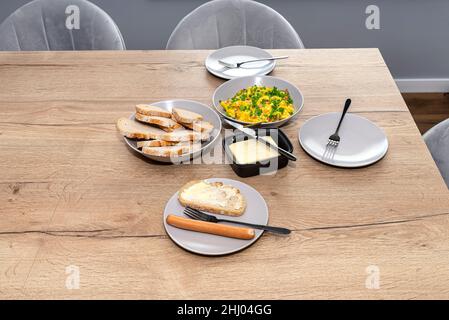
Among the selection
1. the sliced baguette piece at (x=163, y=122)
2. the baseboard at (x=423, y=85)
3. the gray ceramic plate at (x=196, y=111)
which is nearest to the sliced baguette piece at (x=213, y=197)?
the gray ceramic plate at (x=196, y=111)

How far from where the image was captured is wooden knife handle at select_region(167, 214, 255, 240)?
0.96 meters

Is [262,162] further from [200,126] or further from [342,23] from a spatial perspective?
[342,23]

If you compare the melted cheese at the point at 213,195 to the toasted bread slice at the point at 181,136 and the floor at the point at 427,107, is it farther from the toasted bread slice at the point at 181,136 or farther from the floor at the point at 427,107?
the floor at the point at 427,107

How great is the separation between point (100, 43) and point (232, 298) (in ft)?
4.26

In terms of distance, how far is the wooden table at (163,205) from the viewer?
907 millimetres

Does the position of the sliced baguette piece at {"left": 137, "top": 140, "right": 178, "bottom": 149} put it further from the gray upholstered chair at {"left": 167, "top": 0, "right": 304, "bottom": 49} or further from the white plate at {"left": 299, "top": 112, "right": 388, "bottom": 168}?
the gray upholstered chair at {"left": 167, "top": 0, "right": 304, "bottom": 49}

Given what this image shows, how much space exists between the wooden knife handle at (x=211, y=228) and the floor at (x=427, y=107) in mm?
2035

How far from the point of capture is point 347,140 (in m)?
1.25

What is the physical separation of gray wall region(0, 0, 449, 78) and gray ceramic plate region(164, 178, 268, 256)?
187 cm

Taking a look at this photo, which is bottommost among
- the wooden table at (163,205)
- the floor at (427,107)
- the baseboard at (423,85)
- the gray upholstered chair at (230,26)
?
the floor at (427,107)

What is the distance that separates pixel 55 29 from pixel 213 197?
121 centimetres

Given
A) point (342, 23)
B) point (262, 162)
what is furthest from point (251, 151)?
point (342, 23)

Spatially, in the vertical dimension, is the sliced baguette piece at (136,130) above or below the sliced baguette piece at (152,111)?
below

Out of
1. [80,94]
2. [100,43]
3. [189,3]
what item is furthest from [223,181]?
[189,3]
